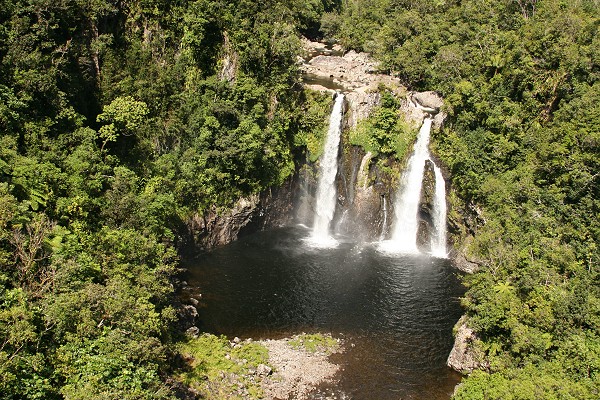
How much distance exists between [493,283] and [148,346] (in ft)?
73.8

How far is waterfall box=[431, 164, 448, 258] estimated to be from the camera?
4519 cm

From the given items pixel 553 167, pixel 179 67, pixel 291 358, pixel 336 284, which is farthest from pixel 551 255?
pixel 179 67

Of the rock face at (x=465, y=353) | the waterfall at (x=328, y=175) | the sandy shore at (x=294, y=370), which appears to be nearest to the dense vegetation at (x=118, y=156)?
the waterfall at (x=328, y=175)

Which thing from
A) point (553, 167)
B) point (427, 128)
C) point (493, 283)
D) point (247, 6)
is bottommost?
point (493, 283)

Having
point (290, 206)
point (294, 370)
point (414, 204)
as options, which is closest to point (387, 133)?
point (414, 204)

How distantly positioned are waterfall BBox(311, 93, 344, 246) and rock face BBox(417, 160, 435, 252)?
9.76m

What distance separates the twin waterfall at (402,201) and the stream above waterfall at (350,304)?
2755 mm

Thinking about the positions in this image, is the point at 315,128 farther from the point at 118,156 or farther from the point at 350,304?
the point at 118,156

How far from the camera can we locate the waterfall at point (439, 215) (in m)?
45.2

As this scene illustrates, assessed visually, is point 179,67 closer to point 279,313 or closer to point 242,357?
point 279,313

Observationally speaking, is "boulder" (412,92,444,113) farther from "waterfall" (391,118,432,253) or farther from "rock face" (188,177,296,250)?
"rock face" (188,177,296,250)

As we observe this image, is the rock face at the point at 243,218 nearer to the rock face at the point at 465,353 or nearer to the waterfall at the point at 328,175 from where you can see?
the waterfall at the point at 328,175

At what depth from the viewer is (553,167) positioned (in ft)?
120

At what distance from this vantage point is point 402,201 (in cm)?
4741
